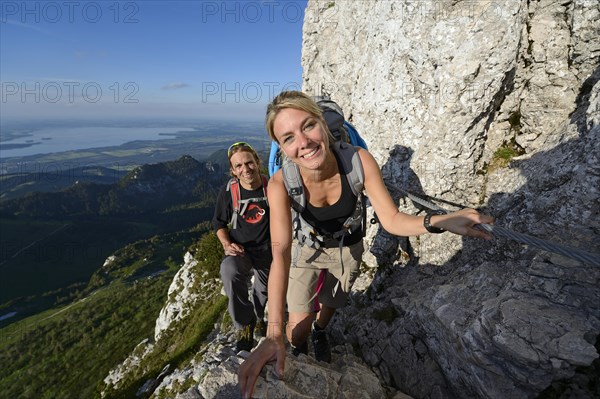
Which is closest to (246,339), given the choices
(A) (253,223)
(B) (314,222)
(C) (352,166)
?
(A) (253,223)

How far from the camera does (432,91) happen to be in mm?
10383

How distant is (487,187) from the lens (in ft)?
28.7

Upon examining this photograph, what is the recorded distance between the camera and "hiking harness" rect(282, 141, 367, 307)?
5312 mm

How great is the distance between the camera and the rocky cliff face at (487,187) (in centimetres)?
482

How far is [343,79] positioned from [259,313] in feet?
51.4

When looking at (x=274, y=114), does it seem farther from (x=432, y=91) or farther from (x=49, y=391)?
(x=49, y=391)

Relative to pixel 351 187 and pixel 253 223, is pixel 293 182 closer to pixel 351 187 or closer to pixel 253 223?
pixel 351 187

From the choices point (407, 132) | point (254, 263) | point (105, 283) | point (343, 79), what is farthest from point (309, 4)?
point (105, 283)

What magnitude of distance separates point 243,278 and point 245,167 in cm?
314

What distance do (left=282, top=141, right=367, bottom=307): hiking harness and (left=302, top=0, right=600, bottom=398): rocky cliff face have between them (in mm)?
2610

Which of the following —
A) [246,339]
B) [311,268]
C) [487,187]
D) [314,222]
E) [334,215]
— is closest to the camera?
[334,215]

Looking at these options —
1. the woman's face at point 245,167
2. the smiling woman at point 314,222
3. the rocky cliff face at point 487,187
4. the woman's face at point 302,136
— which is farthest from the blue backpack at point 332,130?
the rocky cliff face at point 487,187

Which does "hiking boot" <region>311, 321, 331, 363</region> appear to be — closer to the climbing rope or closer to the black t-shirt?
Result: the black t-shirt

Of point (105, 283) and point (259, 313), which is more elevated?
point (259, 313)
